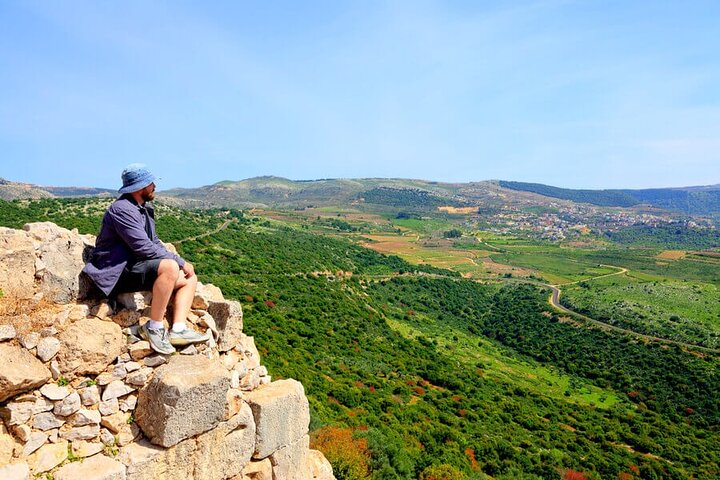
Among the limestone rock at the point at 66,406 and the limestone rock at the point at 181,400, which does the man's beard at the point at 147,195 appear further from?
the limestone rock at the point at 66,406

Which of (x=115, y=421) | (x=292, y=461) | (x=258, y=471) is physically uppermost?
(x=115, y=421)

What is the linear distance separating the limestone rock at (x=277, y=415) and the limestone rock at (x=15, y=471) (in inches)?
116

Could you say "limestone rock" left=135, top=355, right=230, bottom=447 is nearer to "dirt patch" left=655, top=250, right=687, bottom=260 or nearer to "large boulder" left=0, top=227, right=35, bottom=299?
"large boulder" left=0, top=227, right=35, bottom=299

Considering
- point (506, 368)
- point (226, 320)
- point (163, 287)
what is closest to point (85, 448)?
point (163, 287)

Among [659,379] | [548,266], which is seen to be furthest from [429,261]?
[659,379]

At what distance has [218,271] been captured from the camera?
45.9 meters

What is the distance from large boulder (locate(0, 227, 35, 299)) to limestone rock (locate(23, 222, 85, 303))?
5.6 inches

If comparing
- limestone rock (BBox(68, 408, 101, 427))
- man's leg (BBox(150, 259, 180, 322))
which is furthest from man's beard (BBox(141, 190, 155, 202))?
limestone rock (BBox(68, 408, 101, 427))

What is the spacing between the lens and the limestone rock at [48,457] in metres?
4.80

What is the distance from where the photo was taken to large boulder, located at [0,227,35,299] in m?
5.58

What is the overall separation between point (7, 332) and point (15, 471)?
162cm

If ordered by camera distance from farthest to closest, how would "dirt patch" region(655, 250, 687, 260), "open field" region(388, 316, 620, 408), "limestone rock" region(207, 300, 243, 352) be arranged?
"dirt patch" region(655, 250, 687, 260)
"open field" region(388, 316, 620, 408)
"limestone rock" region(207, 300, 243, 352)

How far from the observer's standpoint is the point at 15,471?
4.56 metres

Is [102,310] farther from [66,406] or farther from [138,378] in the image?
[66,406]
